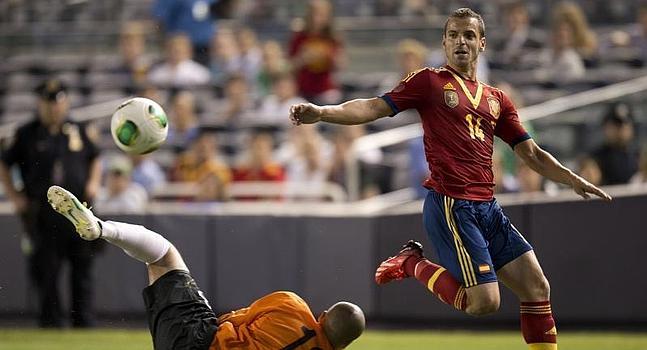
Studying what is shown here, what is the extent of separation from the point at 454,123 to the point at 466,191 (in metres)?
0.42

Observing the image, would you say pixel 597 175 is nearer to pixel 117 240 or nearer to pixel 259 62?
pixel 259 62

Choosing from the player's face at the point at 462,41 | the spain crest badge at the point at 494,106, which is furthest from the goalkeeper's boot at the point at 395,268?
the player's face at the point at 462,41

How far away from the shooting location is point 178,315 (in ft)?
25.7

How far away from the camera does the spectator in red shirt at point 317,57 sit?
15.9m

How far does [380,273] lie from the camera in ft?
29.4

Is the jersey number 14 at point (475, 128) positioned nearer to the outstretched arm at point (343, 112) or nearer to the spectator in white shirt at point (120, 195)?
the outstretched arm at point (343, 112)

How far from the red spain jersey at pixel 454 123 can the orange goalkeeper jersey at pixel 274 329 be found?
1.41m

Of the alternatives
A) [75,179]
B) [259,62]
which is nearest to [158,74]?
[259,62]

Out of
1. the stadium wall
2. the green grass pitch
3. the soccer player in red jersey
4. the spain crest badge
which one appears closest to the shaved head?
the soccer player in red jersey

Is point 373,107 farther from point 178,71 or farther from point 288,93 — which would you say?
point 178,71

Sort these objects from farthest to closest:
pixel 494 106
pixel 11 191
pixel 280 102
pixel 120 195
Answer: pixel 280 102 < pixel 120 195 < pixel 11 191 < pixel 494 106

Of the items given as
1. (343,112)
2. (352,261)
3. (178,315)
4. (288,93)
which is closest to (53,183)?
(352,261)

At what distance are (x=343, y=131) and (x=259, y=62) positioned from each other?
2.92 m

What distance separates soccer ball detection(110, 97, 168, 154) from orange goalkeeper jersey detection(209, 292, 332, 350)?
179 cm
